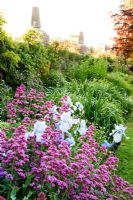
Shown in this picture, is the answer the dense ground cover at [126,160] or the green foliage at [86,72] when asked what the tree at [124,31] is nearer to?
the green foliage at [86,72]

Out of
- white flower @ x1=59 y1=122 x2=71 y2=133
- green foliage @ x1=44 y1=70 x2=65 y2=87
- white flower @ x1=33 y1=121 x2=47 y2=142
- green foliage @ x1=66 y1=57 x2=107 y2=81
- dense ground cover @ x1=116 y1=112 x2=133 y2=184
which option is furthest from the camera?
green foliage @ x1=66 y1=57 x2=107 y2=81

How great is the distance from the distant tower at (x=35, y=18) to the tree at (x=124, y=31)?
309 inches

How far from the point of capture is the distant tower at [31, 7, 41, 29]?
54.0ft

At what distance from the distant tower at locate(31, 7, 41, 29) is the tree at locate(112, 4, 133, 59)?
7.86 meters

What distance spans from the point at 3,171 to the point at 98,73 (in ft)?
31.3

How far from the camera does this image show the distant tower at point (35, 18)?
1645 centimetres

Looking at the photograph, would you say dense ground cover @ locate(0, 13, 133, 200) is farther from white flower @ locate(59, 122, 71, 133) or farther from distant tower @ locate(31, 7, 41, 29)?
A: distant tower @ locate(31, 7, 41, 29)

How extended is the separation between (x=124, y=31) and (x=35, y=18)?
8881mm

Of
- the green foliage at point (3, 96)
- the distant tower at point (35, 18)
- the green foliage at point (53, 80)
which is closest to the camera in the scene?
the green foliage at point (3, 96)

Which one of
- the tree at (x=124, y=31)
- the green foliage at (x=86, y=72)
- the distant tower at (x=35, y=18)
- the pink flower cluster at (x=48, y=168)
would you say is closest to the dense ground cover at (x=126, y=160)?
the pink flower cluster at (x=48, y=168)

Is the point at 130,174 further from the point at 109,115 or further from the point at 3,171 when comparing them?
the point at 3,171

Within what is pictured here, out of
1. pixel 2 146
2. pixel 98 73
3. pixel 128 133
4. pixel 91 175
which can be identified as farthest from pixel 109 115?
pixel 98 73

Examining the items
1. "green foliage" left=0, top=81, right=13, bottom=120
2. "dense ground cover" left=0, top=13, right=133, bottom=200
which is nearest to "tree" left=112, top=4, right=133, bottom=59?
"green foliage" left=0, top=81, right=13, bottom=120

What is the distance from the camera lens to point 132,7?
2453cm
